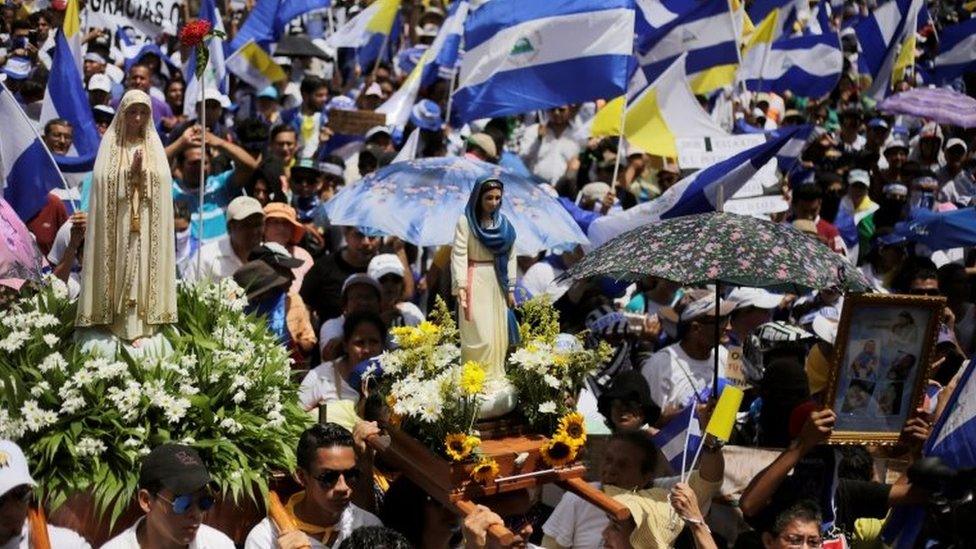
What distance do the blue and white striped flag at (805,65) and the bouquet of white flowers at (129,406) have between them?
12.7 meters

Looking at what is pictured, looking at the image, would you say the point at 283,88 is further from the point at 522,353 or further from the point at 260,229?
the point at 522,353

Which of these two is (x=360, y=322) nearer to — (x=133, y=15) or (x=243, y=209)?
(x=243, y=209)

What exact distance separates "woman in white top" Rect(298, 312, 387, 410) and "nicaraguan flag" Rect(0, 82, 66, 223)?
8.21 feet

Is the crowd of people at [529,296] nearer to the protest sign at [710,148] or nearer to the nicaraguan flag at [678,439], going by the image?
the nicaraguan flag at [678,439]

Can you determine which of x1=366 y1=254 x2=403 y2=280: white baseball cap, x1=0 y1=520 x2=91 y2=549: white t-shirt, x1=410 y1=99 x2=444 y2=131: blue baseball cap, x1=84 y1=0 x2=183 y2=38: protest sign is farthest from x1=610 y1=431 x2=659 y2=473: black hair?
x1=84 y1=0 x2=183 y2=38: protest sign

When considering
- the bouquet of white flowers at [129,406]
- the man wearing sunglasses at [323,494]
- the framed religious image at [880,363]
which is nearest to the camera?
the man wearing sunglasses at [323,494]

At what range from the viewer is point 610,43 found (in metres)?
12.8

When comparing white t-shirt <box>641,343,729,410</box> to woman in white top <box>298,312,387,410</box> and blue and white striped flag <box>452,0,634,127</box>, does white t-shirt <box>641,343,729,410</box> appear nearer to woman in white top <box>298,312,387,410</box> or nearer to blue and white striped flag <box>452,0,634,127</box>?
woman in white top <box>298,312,387,410</box>

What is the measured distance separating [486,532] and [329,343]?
12.3ft

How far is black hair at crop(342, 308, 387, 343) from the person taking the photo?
29.1 ft

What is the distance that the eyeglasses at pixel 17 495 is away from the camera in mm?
5297

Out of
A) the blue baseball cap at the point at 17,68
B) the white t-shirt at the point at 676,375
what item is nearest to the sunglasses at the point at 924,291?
the white t-shirt at the point at 676,375

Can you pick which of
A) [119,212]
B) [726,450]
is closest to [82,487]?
[119,212]

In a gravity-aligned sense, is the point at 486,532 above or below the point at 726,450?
above
